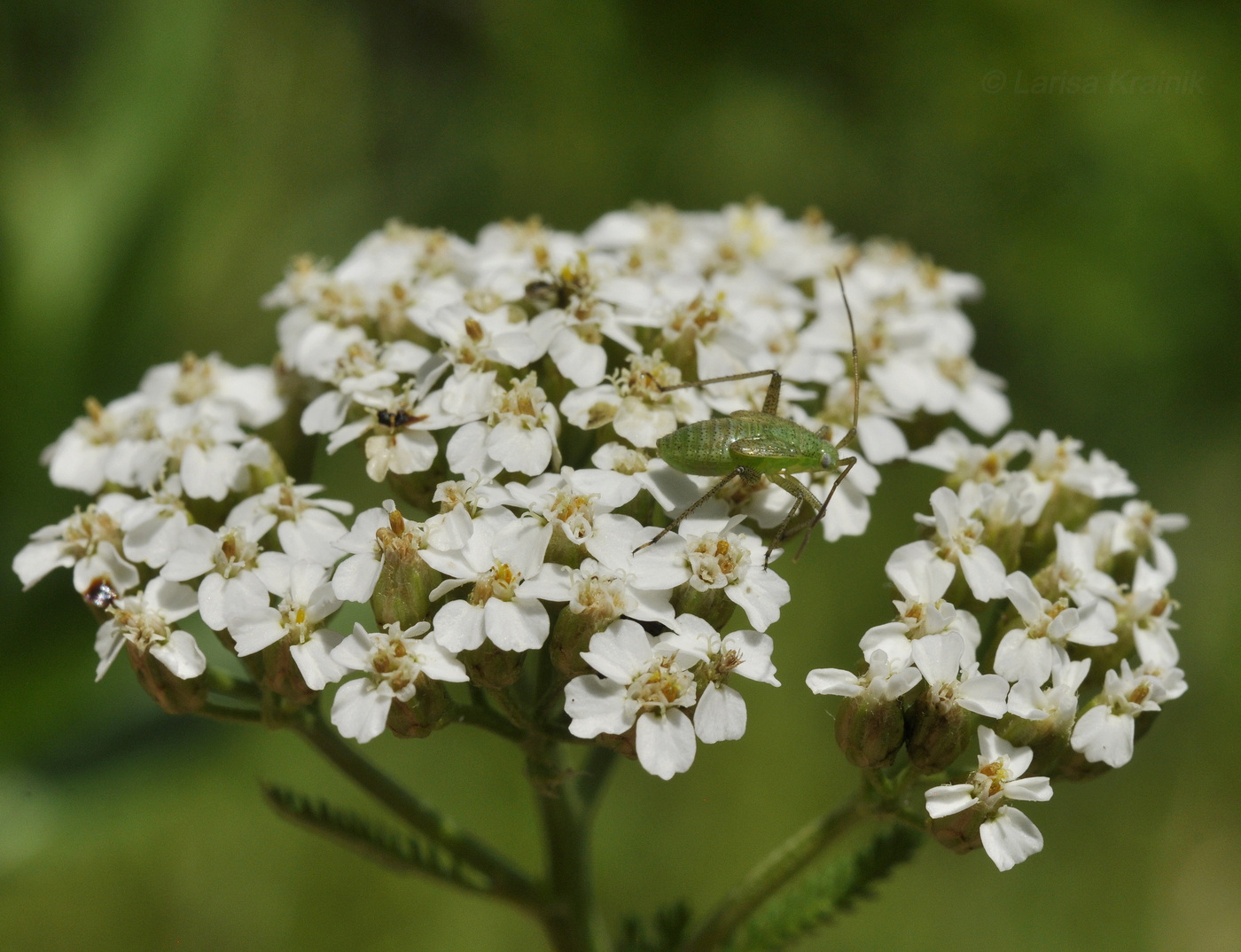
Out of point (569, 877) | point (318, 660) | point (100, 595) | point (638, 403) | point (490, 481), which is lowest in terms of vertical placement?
point (569, 877)

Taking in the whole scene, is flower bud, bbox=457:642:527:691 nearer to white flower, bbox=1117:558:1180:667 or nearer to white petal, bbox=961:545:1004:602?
white petal, bbox=961:545:1004:602

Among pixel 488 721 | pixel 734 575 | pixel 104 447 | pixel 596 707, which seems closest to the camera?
pixel 596 707

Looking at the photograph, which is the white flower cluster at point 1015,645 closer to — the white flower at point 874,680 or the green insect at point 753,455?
the white flower at point 874,680

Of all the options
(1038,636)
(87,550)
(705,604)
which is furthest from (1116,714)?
(87,550)

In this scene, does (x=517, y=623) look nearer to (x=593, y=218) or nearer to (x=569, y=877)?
(x=569, y=877)

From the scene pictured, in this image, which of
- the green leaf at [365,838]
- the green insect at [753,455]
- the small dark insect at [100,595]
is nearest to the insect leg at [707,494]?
the green insect at [753,455]

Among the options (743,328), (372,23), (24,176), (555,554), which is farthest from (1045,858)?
(372,23)
